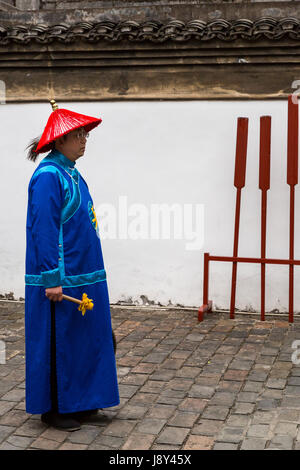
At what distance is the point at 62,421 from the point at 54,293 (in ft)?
2.95

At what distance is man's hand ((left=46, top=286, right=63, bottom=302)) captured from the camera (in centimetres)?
436

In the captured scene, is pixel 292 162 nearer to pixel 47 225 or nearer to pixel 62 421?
pixel 47 225

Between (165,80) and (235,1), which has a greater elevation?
(235,1)

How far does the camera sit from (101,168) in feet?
27.1

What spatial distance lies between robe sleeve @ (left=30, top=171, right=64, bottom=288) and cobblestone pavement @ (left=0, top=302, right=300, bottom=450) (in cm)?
108

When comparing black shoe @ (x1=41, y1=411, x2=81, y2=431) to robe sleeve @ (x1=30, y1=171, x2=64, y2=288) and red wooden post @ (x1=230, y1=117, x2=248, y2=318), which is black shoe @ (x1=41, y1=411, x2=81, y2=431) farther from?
red wooden post @ (x1=230, y1=117, x2=248, y2=318)

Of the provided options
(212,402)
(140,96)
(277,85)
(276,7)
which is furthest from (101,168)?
(212,402)

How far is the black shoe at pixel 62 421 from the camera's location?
4.59 meters

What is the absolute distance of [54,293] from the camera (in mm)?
4359

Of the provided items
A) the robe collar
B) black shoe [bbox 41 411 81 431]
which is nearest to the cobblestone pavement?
black shoe [bbox 41 411 81 431]

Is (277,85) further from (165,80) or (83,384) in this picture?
(83,384)

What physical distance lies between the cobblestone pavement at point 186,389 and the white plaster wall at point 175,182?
1.57ft
